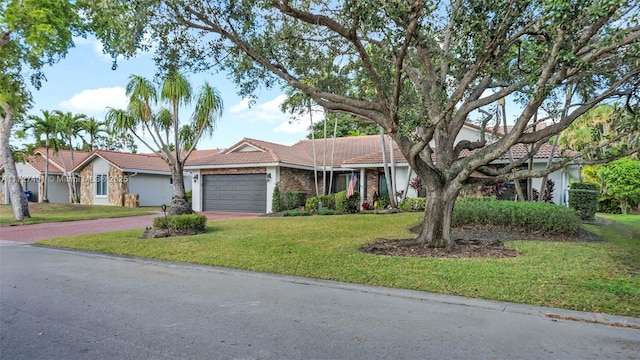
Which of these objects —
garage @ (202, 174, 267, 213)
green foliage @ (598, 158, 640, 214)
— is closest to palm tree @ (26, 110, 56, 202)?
garage @ (202, 174, 267, 213)

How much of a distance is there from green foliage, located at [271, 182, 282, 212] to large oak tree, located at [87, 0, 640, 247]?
33.8 ft

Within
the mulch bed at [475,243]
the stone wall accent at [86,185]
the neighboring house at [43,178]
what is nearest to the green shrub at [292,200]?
the mulch bed at [475,243]

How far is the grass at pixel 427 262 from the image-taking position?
19.2 feet

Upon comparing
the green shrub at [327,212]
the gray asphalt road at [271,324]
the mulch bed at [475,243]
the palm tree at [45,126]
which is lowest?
the gray asphalt road at [271,324]

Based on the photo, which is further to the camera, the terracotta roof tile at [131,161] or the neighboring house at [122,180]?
the neighboring house at [122,180]

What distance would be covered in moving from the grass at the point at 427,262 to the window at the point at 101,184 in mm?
19063

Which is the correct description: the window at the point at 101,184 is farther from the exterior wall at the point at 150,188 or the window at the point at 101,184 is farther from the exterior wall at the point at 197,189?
the exterior wall at the point at 197,189

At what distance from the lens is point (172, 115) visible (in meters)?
16.3

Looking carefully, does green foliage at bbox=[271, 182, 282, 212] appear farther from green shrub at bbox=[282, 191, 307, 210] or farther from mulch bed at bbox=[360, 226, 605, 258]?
mulch bed at bbox=[360, 226, 605, 258]

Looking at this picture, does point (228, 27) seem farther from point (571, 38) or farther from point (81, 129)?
point (81, 129)

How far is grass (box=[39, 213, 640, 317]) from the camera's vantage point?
5.86m

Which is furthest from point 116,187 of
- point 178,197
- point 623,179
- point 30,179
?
point 623,179

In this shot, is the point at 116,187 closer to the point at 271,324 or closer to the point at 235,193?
the point at 235,193

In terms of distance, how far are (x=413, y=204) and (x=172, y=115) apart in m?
11.4
